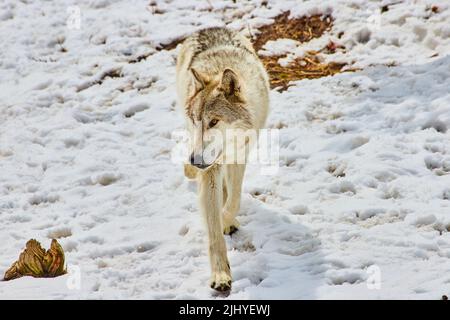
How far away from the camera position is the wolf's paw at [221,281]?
14.3ft

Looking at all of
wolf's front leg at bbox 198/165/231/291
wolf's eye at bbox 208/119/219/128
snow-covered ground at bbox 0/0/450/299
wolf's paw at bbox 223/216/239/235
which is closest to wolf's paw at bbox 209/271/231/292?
wolf's front leg at bbox 198/165/231/291

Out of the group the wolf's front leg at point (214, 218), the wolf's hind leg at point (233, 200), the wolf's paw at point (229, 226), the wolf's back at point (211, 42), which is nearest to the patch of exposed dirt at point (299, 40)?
the wolf's back at point (211, 42)

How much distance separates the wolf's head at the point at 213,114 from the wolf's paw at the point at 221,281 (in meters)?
0.91

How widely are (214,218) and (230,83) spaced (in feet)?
3.93

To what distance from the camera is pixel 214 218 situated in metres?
4.71

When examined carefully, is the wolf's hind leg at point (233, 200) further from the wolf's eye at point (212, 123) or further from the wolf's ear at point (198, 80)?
the wolf's ear at point (198, 80)

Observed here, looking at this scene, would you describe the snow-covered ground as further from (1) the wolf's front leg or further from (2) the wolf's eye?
(2) the wolf's eye

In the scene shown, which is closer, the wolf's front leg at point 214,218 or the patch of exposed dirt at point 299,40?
the wolf's front leg at point 214,218

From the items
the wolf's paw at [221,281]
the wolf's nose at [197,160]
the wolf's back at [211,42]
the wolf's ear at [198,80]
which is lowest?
the wolf's paw at [221,281]

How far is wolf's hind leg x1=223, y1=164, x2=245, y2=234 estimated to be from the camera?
5.24 metres

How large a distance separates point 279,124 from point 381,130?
4.34ft

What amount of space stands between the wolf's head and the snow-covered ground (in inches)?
41.7

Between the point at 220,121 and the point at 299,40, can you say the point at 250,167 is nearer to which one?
the point at 220,121
